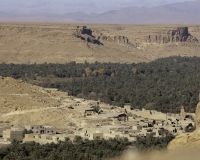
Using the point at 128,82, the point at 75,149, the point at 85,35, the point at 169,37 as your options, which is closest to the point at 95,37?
the point at 85,35

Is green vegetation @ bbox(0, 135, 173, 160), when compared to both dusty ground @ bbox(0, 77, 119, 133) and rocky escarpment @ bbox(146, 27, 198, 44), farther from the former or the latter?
rocky escarpment @ bbox(146, 27, 198, 44)

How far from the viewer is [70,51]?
12138cm

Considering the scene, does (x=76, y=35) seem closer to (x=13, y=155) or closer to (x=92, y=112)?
(x=92, y=112)

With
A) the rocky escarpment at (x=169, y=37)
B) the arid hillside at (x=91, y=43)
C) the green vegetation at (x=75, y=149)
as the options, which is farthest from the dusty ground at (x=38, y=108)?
the rocky escarpment at (x=169, y=37)

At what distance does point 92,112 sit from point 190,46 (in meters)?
104

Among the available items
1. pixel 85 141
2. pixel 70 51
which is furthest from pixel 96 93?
pixel 70 51

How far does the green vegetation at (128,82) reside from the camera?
202 ft

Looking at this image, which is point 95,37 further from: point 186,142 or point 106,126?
point 186,142

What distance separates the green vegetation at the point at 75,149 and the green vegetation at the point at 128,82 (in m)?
22.6

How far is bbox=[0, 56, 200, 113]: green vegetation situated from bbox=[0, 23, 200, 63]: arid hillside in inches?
614

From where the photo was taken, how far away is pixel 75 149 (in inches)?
1204

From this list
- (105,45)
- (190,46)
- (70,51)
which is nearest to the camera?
(70,51)

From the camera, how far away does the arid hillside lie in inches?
4751

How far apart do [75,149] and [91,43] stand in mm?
98008
